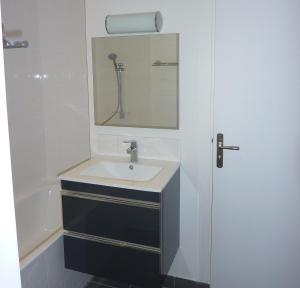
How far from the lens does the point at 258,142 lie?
2.14m

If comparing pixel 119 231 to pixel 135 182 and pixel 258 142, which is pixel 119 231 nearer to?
pixel 135 182

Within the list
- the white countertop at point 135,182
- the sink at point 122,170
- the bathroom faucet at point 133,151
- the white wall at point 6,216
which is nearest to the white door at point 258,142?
the white countertop at point 135,182

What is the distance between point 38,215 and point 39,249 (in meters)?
0.75

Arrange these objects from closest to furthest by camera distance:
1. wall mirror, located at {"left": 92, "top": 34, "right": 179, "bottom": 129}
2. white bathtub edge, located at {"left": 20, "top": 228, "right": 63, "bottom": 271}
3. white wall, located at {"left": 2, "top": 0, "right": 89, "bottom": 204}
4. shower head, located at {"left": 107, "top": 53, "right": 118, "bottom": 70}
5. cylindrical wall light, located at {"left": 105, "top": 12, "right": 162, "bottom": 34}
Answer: white bathtub edge, located at {"left": 20, "top": 228, "right": 63, "bottom": 271}, cylindrical wall light, located at {"left": 105, "top": 12, "right": 162, "bottom": 34}, wall mirror, located at {"left": 92, "top": 34, "right": 179, "bottom": 129}, shower head, located at {"left": 107, "top": 53, "right": 118, "bottom": 70}, white wall, located at {"left": 2, "top": 0, "right": 89, "bottom": 204}

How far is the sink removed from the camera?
7.41ft

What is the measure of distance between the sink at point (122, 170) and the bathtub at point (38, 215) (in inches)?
17.7

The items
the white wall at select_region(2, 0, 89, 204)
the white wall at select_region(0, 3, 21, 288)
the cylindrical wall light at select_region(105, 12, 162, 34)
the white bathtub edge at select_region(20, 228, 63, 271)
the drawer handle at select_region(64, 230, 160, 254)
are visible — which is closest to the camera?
the white wall at select_region(0, 3, 21, 288)

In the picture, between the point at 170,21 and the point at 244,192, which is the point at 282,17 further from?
the point at 244,192

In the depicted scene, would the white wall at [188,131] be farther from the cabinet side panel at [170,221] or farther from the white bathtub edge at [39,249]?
the white bathtub edge at [39,249]

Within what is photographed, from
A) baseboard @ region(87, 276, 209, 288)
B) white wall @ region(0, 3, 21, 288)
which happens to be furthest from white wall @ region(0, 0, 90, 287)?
white wall @ region(0, 3, 21, 288)

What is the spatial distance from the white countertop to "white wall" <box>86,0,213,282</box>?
0.28 ft

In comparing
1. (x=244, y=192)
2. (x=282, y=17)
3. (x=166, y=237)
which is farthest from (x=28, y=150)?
(x=282, y=17)

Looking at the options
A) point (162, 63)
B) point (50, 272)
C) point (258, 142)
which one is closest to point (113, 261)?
point (50, 272)

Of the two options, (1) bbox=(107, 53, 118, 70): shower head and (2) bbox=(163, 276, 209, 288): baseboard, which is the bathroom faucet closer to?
(1) bbox=(107, 53, 118, 70): shower head
